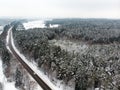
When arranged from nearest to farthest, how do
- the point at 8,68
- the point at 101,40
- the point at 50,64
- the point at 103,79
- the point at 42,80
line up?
the point at 103,79 < the point at 42,80 < the point at 50,64 < the point at 8,68 < the point at 101,40

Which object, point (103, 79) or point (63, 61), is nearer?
point (103, 79)

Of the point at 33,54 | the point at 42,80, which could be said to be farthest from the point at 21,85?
the point at 33,54

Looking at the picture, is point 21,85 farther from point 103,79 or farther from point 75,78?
point 103,79

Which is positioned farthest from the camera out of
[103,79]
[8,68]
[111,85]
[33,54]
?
[33,54]

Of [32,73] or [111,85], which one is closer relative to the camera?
[111,85]

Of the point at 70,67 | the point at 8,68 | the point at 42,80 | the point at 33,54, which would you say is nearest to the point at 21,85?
the point at 42,80

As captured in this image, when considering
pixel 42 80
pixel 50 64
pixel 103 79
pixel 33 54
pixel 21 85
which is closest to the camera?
pixel 103 79

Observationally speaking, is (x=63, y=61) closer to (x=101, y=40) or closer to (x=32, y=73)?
(x=32, y=73)

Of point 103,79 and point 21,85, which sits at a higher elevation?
point 103,79

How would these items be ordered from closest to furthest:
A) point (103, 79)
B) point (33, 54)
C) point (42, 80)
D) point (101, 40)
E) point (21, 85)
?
point (103, 79) < point (21, 85) < point (42, 80) < point (33, 54) < point (101, 40)
